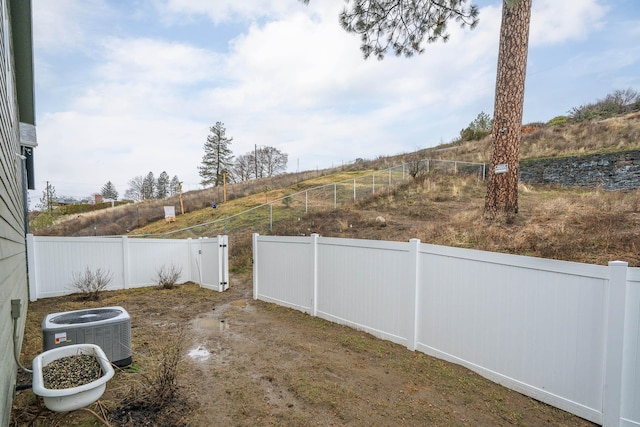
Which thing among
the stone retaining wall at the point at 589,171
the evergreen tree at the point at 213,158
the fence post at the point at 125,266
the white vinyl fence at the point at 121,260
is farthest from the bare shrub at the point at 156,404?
the evergreen tree at the point at 213,158

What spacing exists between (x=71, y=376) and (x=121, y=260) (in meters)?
6.48

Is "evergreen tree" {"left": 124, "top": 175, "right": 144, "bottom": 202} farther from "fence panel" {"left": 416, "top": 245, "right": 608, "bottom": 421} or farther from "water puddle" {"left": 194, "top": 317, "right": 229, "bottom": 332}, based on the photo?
"fence panel" {"left": 416, "top": 245, "right": 608, "bottom": 421}

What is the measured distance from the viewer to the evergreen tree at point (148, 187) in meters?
42.4

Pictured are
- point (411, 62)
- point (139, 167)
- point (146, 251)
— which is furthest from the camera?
point (139, 167)

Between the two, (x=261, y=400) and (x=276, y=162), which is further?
(x=276, y=162)

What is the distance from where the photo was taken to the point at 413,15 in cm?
670

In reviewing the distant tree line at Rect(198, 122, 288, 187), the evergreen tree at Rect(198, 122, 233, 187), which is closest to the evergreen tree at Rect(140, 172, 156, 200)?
the distant tree line at Rect(198, 122, 288, 187)

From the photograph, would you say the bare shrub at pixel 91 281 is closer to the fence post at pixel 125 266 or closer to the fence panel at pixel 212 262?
the fence post at pixel 125 266

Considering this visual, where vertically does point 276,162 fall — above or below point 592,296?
above

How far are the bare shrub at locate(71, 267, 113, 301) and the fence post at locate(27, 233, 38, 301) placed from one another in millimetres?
654

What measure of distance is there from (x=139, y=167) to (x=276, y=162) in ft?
56.5

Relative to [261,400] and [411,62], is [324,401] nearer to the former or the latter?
[261,400]

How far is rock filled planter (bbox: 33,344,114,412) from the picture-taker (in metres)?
1.90

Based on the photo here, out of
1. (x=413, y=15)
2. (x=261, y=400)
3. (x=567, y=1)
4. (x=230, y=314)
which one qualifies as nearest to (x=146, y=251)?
(x=230, y=314)
